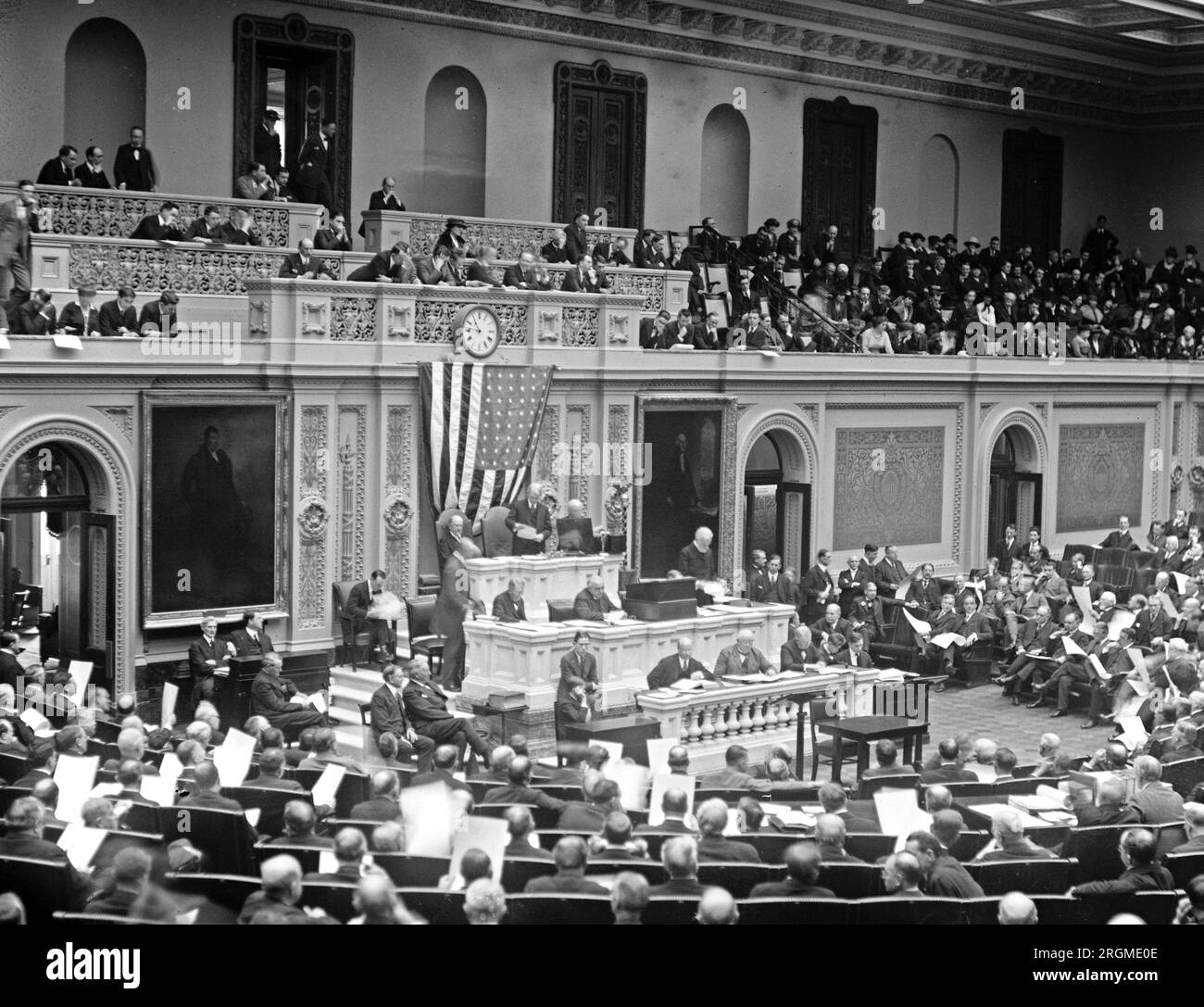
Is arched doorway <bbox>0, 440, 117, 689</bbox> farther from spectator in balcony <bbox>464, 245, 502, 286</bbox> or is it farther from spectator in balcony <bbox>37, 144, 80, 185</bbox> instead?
spectator in balcony <bbox>464, 245, 502, 286</bbox>

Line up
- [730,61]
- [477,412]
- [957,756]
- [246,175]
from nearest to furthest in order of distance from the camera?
[957,756] < [477,412] < [246,175] < [730,61]

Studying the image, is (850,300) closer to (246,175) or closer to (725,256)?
(725,256)

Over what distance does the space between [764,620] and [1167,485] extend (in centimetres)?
1493

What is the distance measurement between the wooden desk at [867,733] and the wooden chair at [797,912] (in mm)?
5953

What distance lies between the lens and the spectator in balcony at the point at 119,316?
18234 mm

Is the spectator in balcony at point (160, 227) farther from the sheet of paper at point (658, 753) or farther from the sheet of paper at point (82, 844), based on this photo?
the sheet of paper at point (82, 844)

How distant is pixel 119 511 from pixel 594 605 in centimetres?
530

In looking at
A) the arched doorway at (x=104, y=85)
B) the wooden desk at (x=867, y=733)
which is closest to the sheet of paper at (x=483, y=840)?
the wooden desk at (x=867, y=733)

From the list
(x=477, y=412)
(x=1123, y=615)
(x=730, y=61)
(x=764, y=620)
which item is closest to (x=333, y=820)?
(x=764, y=620)

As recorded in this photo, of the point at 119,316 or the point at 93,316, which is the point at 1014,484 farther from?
the point at 93,316

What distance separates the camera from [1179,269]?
34.7 metres

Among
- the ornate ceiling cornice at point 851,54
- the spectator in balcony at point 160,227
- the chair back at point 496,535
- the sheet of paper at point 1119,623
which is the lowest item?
the sheet of paper at point 1119,623

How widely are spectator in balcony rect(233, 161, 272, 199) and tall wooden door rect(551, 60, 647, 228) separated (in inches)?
255

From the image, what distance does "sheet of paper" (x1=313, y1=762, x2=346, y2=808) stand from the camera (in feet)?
38.1
